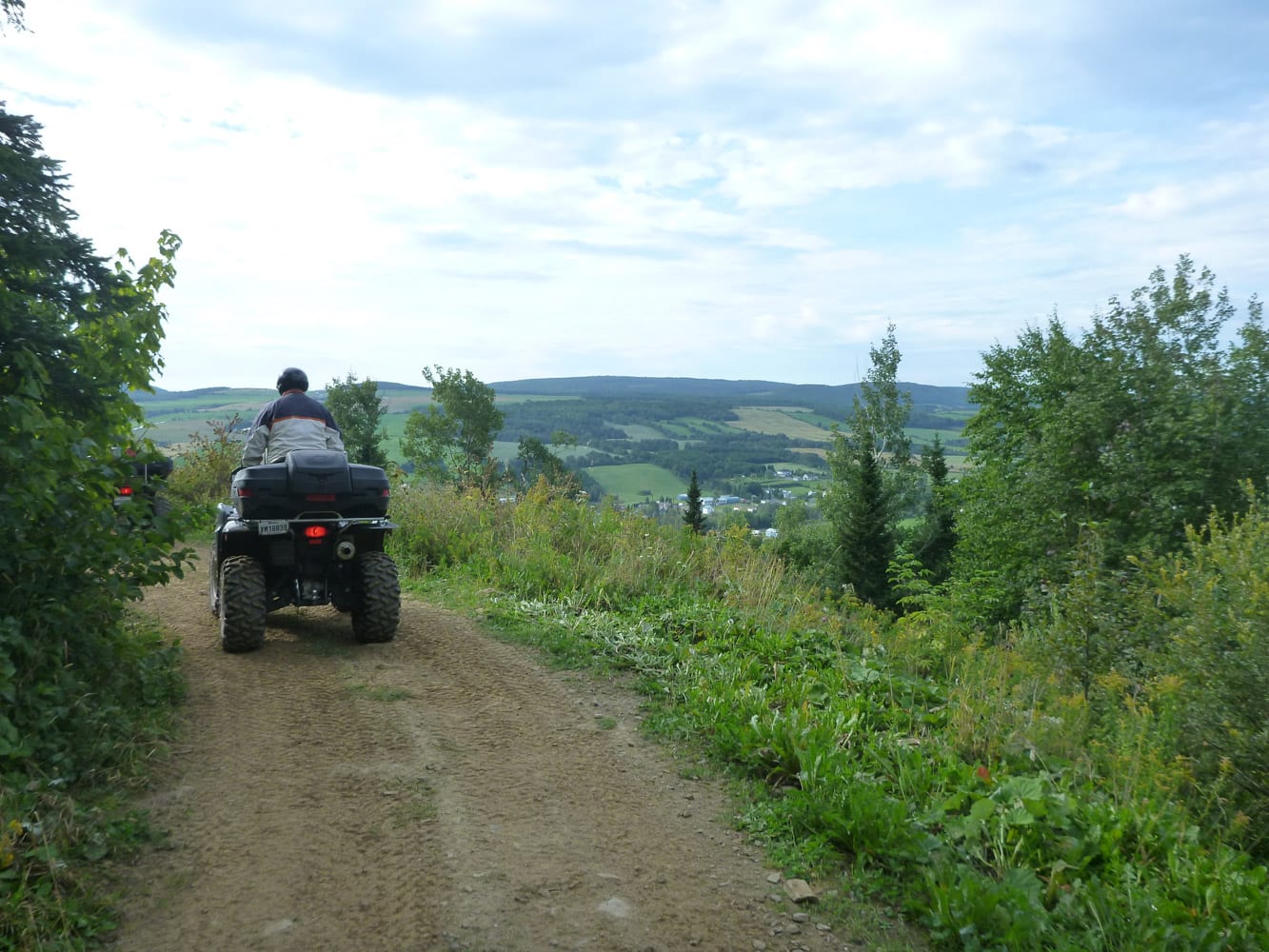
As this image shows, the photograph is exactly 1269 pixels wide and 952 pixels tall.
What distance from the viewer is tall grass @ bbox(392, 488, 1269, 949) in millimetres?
3453

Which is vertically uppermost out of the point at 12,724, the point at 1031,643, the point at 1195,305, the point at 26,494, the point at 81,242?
the point at 1195,305

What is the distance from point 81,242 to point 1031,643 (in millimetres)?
7500

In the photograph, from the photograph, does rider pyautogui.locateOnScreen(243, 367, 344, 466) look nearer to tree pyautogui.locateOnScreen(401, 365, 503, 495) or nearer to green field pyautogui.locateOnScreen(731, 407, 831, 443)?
tree pyautogui.locateOnScreen(401, 365, 503, 495)

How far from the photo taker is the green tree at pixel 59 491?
13.4 feet

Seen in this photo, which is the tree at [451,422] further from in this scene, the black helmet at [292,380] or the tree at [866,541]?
the black helmet at [292,380]

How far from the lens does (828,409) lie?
135375 millimetres

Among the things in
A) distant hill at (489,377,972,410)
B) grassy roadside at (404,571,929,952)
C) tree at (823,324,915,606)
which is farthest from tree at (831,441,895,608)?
distant hill at (489,377,972,410)

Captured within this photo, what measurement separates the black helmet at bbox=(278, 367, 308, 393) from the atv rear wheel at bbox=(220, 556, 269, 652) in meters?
1.60

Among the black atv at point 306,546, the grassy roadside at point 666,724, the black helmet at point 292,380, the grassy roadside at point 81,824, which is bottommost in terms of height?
the grassy roadside at point 666,724

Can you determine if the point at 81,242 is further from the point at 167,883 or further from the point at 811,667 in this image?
the point at 811,667

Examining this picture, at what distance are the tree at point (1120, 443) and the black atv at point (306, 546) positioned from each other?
2135cm

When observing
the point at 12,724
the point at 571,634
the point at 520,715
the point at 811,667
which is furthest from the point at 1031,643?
the point at 12,724

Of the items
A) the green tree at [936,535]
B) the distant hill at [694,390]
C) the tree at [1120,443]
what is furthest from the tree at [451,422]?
the distant hill at [694,390]

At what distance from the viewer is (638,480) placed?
83.5 m
